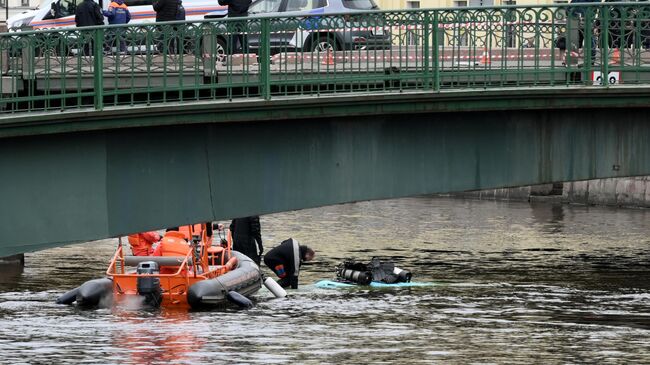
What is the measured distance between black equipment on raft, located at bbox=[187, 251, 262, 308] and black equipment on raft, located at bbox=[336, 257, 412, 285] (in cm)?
236

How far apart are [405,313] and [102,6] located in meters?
9.72

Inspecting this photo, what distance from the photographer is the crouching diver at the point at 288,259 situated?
36.6m

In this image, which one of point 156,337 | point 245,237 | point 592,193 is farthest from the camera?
point 592,193

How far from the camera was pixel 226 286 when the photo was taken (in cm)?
3366

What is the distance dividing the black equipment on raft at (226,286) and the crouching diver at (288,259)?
0.99m

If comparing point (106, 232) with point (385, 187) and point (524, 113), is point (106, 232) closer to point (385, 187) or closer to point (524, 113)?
point (385, 187)

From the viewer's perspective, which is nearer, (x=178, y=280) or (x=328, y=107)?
(x=328, y=107)

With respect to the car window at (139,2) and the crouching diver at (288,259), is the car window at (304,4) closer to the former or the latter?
the car window at (139,2)

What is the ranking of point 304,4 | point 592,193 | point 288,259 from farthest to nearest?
point 592,193 < point 304,4 < point 288,259

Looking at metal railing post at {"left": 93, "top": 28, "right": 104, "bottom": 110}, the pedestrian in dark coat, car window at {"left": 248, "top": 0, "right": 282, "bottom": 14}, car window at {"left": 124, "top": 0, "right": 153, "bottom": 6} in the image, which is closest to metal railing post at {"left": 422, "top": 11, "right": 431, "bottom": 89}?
metal railing post at {"left": 93, "top": 28, "right": 104, "bottom": 110}

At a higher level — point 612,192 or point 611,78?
point 611,78

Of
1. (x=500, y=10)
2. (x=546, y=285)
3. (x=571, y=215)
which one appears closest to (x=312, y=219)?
(x=571, y=215)

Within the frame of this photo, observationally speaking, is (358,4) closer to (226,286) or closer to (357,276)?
(357,276)

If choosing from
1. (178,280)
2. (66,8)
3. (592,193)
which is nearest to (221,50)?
(178,280)
